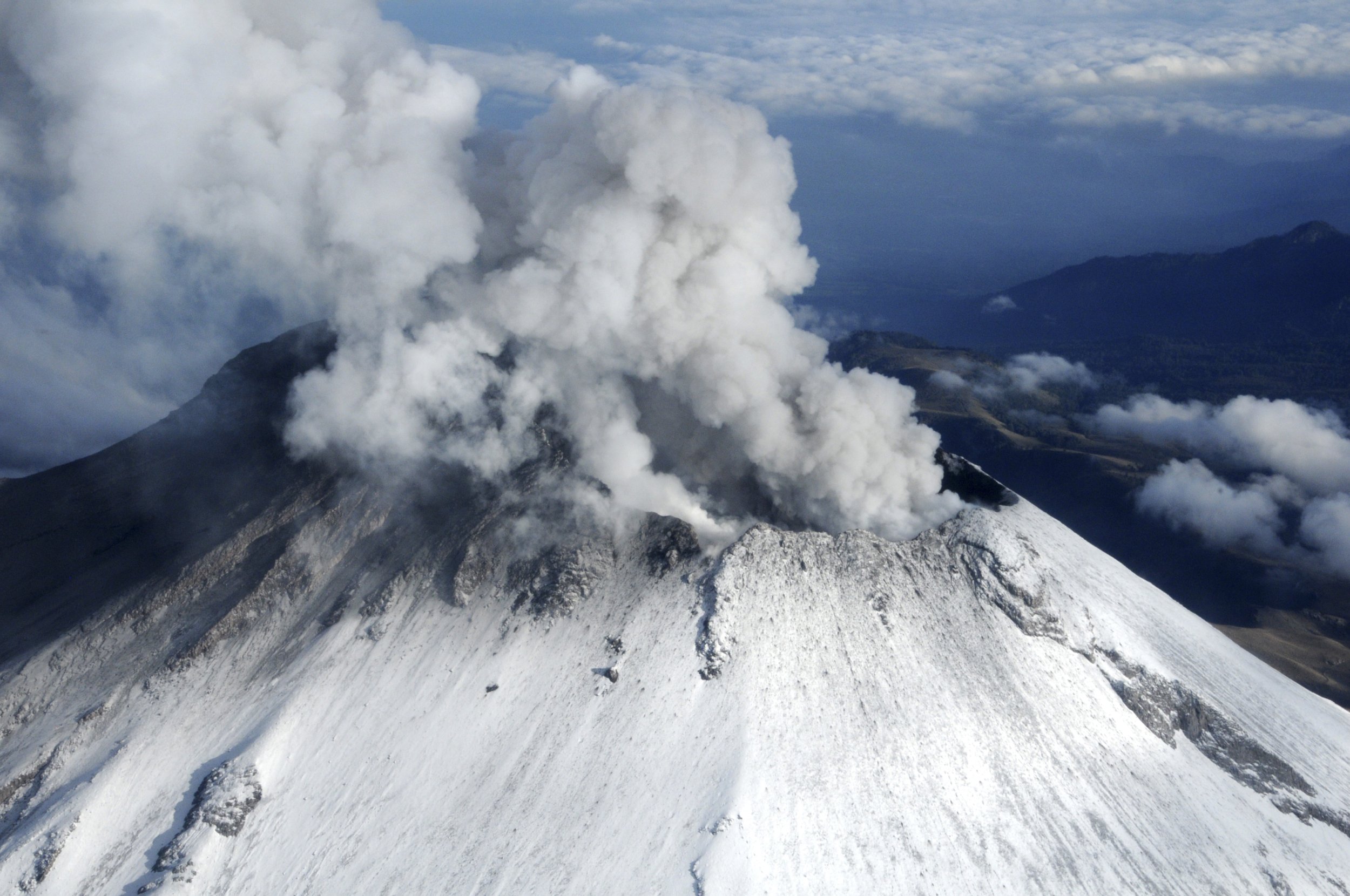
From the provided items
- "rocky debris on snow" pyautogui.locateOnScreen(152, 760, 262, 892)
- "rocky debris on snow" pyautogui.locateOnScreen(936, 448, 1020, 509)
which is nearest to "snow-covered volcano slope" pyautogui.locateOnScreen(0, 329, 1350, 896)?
"rocky debris on snow" pyautogui.locateOnScreen(152, 760, 262, 892)

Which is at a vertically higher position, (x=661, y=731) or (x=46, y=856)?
(x=661, y=731)

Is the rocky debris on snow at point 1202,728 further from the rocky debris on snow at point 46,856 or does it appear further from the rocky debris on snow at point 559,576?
the rocky debris on snow at point 46,856

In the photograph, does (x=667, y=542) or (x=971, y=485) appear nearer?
(x=667, y=542)

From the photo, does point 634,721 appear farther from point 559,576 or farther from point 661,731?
point 559,576

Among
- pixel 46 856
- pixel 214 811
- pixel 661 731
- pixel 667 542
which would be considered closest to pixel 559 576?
pixel 667 542

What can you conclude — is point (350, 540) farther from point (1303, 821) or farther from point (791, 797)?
point (1303, 821)

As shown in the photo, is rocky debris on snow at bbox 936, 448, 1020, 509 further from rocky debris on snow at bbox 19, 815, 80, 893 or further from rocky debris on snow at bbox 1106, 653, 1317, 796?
rocky debris on snow at bbox 19, 815, 80, 893
